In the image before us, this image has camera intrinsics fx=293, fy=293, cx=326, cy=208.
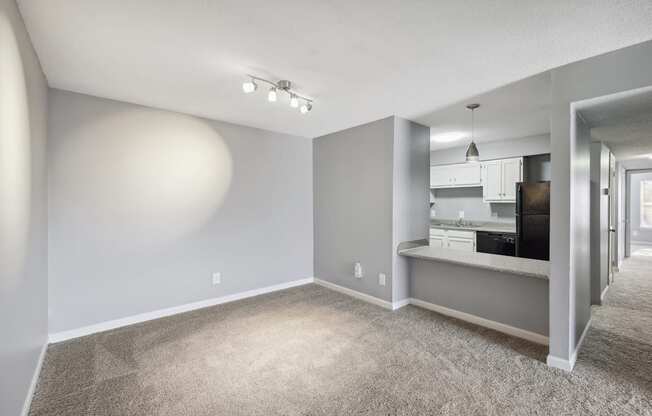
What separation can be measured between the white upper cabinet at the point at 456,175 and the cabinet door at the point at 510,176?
0.42 m

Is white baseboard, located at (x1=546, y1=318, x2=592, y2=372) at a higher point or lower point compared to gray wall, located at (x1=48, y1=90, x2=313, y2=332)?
lower

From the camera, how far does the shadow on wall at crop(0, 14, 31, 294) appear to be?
144 cm

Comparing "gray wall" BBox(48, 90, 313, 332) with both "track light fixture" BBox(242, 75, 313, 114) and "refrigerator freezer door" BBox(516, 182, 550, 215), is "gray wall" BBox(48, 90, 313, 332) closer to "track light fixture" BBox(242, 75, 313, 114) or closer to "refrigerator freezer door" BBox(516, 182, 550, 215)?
"track light fixture" BBox(242, 75, 313, 114)

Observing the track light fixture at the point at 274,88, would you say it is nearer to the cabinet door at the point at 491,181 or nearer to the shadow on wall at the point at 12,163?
the shadow on wall at the point at 12,163

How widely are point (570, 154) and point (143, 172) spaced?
3963 millimetres

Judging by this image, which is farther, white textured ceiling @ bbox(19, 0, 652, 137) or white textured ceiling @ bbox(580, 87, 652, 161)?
white textured ceiling @ bbox(580, 87, 652, 161)

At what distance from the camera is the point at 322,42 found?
6.50ft

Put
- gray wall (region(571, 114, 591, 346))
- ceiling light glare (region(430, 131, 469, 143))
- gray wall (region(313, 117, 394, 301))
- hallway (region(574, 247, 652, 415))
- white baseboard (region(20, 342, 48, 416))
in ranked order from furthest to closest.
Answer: ceiling light glare (region(430, 131, 469, 143))
gray wall (region(313, 117, 394, 301))
gray wall (region(571, 114, 591, 346))
hallway (region(574, 247, 652, 415))
white baseboard (region(20, 342, 48, 416))

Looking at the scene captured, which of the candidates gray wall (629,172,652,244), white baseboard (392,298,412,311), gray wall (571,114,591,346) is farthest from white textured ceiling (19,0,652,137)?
gray wall (629,172,652,244)

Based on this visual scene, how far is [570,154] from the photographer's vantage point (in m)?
2.22

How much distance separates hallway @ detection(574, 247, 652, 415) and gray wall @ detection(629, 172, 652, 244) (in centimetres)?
599

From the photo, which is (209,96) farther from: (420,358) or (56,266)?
(420,358)

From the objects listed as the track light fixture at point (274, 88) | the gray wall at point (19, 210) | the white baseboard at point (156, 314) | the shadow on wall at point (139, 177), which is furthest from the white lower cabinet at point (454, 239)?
the gray wall at point (19, 210)

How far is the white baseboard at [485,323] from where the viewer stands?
2727 millimetres
